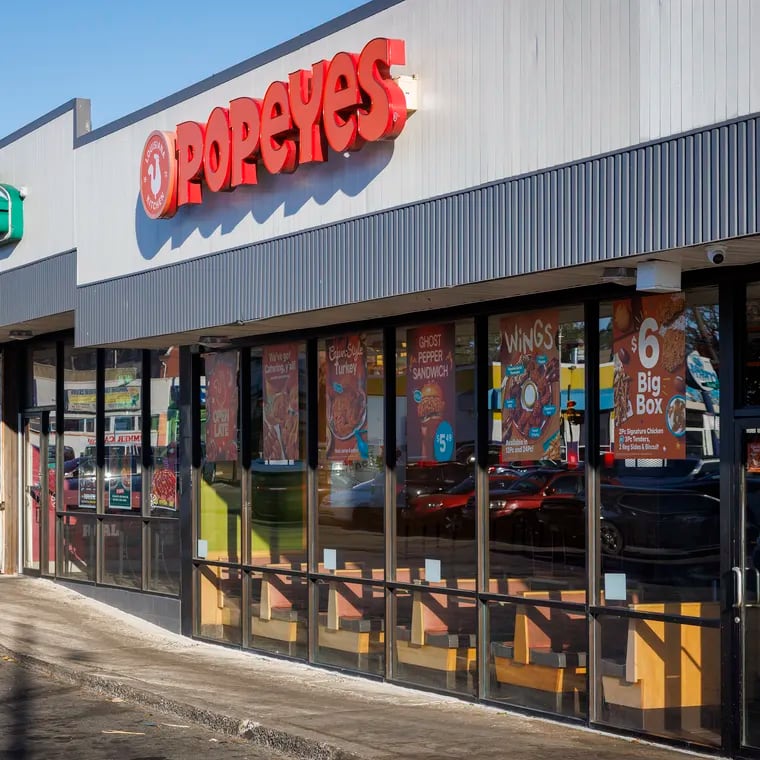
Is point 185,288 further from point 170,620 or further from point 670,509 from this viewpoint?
point 670,509

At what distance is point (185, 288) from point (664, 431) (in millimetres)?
5685

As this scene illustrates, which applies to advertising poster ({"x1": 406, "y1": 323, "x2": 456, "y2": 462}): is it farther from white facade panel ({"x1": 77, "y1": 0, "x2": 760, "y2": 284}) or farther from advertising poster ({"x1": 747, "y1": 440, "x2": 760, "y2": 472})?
advertising poster ({"x1": 747, "y1": 440, "x2": 760, "y2": 472})

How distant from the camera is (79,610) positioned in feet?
56.0

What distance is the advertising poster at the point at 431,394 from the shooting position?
11641 mm

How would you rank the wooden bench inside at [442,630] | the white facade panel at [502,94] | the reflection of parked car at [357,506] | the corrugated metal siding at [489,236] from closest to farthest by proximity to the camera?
the corrugated metal siding at [489,236] < the white facade panel at [502,94] < the wooden bench inside at [442,630] < the reflection of parked car at [357,506]

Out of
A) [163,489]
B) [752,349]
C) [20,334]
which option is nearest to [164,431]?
[163,489]

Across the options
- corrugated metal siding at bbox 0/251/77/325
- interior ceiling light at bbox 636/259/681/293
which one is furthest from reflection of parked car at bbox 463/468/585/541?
corrugated metal siding at bbox 0/251/77/325

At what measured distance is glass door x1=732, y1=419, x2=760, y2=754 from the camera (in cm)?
868

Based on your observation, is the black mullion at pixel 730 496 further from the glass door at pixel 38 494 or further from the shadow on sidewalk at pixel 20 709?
the glass door at pixel 38 494

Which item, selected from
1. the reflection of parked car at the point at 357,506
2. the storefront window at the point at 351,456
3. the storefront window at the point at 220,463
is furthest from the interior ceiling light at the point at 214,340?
the reflection of parked car at the point at 357,506

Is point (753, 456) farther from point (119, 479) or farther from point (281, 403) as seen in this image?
point (119, 479)

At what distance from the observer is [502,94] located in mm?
9648

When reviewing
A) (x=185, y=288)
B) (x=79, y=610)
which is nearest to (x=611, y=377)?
(x=185, y=288)

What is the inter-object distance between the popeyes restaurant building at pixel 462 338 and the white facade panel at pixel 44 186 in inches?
3.4
